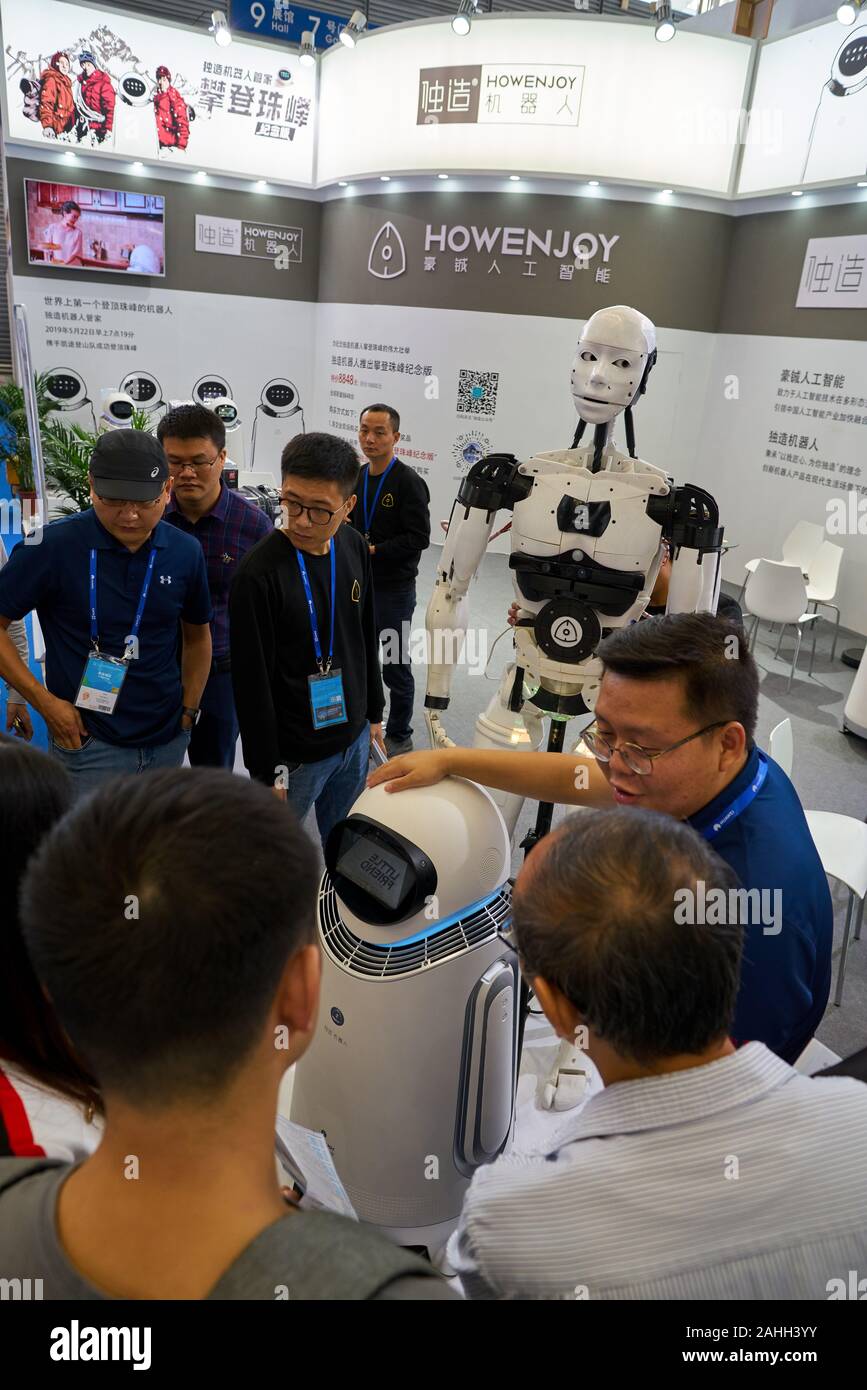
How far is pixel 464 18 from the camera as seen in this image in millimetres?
7191

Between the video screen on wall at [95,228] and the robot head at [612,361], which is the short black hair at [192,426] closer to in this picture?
the robot head at [612,361]

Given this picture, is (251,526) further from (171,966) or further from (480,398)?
(480,398)

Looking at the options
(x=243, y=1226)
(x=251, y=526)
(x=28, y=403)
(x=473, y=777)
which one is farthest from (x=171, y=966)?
(x=28, y=403)

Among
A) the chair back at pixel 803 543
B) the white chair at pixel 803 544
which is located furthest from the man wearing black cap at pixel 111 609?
the chair back at pixel 803 543

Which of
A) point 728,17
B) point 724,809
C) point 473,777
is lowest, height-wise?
point 473,777

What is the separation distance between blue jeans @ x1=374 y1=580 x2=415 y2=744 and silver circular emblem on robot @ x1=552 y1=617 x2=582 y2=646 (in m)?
1.67

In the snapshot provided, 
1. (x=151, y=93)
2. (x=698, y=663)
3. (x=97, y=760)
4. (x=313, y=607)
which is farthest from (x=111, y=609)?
(x=151, y=93)

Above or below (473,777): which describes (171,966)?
above

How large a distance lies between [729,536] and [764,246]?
2563mm

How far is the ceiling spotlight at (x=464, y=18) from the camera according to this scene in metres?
7.21

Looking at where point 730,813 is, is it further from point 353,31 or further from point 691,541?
point 353,31
